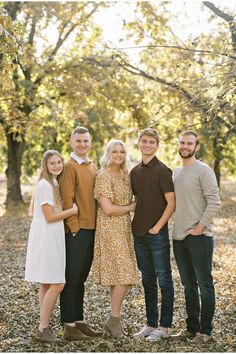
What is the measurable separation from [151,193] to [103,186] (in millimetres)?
510

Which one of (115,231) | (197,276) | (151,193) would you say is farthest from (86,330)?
(151,193)

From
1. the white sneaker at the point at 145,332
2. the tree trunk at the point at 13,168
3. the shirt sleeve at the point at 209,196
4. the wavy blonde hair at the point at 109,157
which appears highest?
the tree trunk at the point at 13,168

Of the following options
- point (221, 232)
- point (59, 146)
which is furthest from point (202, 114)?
point (59, 146)

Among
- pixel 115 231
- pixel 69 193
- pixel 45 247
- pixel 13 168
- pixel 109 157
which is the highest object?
pixel 13 168

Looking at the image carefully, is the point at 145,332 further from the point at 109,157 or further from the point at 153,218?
the point at 109,157

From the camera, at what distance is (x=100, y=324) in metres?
6.68

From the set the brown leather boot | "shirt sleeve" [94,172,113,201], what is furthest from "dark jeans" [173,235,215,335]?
"shirt sleeve" [94,172,113,201]

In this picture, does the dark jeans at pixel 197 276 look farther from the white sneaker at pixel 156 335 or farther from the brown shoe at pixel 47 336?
the brown shoe at pixel 47 336

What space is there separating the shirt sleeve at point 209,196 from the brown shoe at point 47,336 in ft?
6.43

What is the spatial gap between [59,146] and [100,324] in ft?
68.4

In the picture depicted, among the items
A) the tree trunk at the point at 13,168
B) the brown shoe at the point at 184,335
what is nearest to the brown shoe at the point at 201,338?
the brown shoe at the point at 184,335

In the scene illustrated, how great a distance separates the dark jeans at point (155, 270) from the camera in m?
5.91

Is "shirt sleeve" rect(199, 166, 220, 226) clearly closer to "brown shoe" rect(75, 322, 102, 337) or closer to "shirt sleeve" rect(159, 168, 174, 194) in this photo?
"shirt sleeve" rect(159, 168, 174, 194)

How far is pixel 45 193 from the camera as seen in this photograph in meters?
5.86
